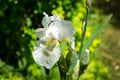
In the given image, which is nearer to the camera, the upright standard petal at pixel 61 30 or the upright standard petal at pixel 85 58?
the upright standard petal at pixel 61 30

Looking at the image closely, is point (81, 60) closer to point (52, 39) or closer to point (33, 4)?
point (52, 39)

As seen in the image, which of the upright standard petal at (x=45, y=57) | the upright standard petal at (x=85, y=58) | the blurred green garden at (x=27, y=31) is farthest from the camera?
the blurred green garden at (x=27, y=31)

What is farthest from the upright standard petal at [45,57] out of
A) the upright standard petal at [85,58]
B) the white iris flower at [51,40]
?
the upright standard petal at [85,58]

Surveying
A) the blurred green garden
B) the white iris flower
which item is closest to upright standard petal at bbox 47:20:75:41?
the white iris flower

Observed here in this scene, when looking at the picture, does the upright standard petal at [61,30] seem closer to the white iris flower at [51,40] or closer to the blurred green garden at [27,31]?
the white iris flower at [51,40]

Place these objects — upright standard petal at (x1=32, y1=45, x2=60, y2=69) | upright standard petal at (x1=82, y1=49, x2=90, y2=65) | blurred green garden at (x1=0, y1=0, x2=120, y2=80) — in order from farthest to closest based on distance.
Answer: blurred green garden at (x1=0, y1=0, x2=120, y2=80)
upright standard petal at (x1=82, y1=49, x2=90, y2=65)
upright standard petal at (x1=32, y1=45, x2=60, y2=69)

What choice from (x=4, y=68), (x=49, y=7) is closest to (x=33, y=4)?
(x=49, y=7)

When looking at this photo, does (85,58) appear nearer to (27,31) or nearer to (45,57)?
(45,57)

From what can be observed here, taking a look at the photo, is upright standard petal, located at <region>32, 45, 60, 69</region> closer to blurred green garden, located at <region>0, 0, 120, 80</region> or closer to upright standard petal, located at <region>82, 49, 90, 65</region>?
upright standard petal, located at <region>82, 49, 90, 65</region>

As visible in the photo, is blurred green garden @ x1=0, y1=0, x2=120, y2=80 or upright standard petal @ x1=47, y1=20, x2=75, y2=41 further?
blurred green garden @ x1=0, y1=0, x2=120, y2=80
